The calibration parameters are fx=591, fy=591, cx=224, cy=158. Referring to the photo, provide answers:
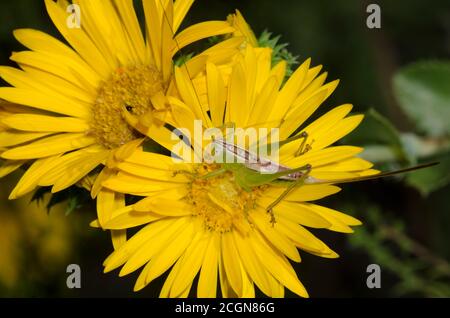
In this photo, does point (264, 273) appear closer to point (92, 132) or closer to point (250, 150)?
point (250, 150)

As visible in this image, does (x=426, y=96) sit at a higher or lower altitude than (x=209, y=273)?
higher

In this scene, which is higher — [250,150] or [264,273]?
[250,150]

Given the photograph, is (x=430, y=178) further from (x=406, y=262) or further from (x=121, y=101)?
(x=121, y=101)

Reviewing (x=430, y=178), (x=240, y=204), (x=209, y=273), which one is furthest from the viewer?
(x=430, y=178)

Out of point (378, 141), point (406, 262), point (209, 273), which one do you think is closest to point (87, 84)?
point (209, 273)

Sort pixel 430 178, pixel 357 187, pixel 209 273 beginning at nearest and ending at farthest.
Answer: pixel 209 273
pixel 430 178
pixel 357 187

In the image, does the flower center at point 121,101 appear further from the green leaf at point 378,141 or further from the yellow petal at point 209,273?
the green leaf at point 378,141
